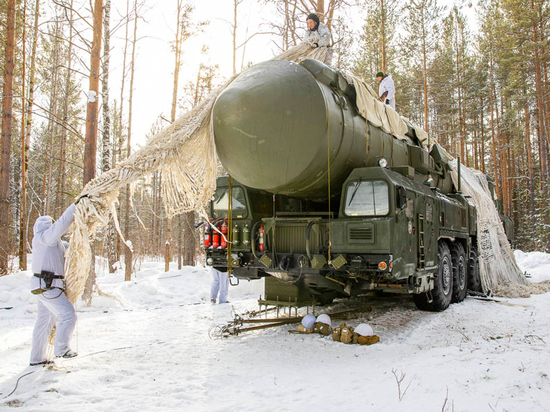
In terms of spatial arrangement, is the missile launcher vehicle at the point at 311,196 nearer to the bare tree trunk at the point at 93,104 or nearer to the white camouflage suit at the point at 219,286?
the white camouflage suit at the point at 219,286

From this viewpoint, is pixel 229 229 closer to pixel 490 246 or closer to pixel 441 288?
pixel 441 288

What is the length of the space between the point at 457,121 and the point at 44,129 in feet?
83.7

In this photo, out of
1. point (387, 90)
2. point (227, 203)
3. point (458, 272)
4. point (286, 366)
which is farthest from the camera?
point (387, 90)

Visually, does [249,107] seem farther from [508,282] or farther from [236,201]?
[508,282]

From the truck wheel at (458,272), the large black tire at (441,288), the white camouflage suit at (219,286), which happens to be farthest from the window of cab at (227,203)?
the truck wheel at (458,272)

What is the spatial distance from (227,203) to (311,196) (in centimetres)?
132

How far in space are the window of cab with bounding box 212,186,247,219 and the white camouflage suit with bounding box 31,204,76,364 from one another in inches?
94.7

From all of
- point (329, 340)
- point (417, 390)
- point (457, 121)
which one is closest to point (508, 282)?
point (329, 340)

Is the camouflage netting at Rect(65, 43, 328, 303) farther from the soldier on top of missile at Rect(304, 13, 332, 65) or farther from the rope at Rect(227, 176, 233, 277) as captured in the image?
the soldier on top of missile at Rect(304, 13, 332, 65)

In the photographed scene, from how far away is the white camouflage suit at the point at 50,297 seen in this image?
427 cm

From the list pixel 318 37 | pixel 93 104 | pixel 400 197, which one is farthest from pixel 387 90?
pixel 93 104

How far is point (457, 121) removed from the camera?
25609 millimetres

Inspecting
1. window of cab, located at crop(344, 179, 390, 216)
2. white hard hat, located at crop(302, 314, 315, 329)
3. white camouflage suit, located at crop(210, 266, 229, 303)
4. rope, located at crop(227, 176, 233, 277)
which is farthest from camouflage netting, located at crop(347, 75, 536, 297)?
white camouflage suit, located at crop(210, 266, 229, 303)

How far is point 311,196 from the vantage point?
19.5 ft
